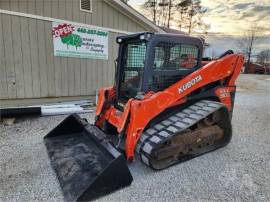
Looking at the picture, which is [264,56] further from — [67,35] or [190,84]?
[190,84]

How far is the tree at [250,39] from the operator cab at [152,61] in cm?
4005

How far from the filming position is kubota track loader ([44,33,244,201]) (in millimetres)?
3029

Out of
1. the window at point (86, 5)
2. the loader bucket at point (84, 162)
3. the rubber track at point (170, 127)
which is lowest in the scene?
the loader bucket at point (84, 162)

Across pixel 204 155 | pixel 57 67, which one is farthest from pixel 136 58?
pixel 57 67

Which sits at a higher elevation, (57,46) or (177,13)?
(177,13)

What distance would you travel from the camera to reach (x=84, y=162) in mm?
3285

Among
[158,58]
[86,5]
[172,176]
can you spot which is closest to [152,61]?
[158,58]

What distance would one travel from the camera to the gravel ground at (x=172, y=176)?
9.07 ft

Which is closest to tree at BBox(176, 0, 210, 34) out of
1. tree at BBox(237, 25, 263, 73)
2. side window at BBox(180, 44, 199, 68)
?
tree at BBox(237, 25, 263, 73)

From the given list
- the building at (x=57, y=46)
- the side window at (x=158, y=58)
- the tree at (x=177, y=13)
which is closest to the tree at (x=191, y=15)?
the tree at (x=177, y=13)

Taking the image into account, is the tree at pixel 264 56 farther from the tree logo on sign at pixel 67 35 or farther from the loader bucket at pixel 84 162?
the loader bucket at pixel 84 162

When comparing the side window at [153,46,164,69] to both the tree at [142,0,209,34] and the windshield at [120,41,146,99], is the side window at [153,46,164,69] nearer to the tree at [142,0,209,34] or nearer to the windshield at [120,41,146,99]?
the windshield at [120,41,146,99]

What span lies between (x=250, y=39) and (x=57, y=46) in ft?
137

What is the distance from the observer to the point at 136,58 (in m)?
4.01
